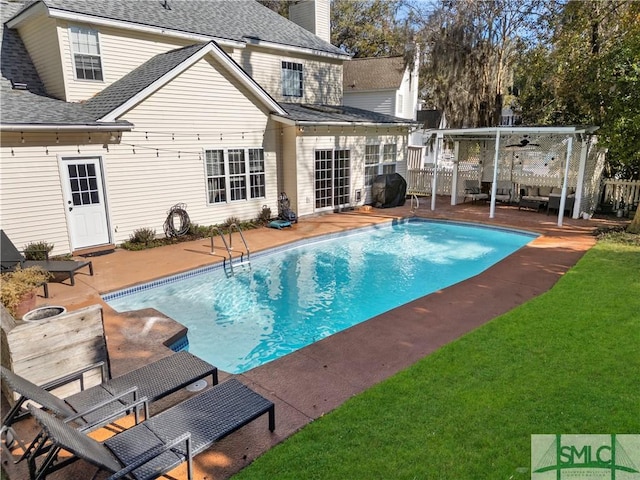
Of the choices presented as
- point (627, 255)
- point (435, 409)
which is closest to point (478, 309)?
point (435, 409)

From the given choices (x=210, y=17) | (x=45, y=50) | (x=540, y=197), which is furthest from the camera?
(x=540, y=197)

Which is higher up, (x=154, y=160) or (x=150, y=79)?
(x=150, y=79)

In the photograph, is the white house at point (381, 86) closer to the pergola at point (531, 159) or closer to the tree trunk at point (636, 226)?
the pergola at point (531, 159)

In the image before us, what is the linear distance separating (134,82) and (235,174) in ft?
12.3

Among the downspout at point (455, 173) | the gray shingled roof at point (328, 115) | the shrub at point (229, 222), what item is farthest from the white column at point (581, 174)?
the shrub at point (229, 222)

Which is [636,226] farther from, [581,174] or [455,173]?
[455,173]

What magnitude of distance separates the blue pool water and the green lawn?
2.74 meters

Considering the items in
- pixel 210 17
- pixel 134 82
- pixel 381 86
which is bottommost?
pixel 134 82

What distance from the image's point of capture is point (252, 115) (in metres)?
13.6

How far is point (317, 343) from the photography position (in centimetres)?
600

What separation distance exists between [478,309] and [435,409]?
332 centimetres

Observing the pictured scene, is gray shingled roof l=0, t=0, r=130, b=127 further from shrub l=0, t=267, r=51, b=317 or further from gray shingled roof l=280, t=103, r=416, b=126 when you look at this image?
gray shingled roof l=280, t=103, r=416, b=126

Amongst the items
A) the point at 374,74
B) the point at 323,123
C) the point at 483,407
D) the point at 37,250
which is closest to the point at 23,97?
the point at 37,250

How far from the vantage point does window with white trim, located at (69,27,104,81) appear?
11266 millimetres
